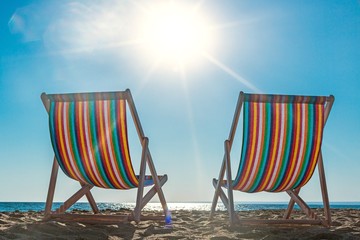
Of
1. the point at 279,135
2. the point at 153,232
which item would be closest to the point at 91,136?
the point at 153,232

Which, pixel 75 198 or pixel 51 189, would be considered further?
pixel 75 198

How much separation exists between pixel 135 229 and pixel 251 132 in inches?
48.9

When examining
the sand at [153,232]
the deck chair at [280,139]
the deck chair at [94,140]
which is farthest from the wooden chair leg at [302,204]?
the deck chair at [94,140]

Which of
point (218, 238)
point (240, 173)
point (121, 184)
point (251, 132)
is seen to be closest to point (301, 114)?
point (251, 132)

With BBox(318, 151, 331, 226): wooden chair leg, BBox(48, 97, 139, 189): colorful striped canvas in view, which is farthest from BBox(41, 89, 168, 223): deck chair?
BBox(318, 151, 331, 226): wooden chair leg

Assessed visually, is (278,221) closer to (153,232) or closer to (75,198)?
(153,232)

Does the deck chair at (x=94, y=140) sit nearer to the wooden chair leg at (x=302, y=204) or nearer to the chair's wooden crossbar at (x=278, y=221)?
the chair's wooden crossbar at (x=278, y=221)

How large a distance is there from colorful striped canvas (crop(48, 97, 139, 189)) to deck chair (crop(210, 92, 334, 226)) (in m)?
0.90

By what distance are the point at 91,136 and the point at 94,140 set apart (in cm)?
4

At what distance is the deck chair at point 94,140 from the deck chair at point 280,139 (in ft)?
2.74

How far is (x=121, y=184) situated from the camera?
3463mm

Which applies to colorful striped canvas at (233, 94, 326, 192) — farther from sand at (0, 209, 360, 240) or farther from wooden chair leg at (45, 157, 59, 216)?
wooden chair leg at (45, 157, 59, 216)

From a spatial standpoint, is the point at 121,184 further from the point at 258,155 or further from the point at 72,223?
the point at 258,155

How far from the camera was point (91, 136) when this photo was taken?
329 cm
